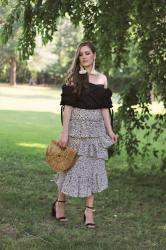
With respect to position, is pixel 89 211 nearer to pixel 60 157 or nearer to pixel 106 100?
pixel 60 157

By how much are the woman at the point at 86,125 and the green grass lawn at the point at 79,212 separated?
19.0 inches

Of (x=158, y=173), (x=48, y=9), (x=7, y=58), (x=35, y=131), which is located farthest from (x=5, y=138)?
(x=7, y=58)

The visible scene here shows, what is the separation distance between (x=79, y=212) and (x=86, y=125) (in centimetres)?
127

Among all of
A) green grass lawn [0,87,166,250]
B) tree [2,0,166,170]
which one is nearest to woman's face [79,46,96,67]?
green grass lawn [0,87,166,250]

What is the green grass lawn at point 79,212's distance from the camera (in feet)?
17.6

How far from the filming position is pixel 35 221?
5980 millimetres

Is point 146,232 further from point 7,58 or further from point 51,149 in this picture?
point 7,58

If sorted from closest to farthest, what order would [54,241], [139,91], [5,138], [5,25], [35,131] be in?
1. [54,241]
2. [5,25]
3. [139,91]
4. [5,138]
5. [35,131]

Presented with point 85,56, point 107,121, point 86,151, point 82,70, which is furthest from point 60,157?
point 85,56

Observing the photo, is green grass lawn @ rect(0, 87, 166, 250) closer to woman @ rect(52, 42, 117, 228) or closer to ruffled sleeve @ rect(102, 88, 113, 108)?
woman @ rect(52, 42, 117, 228)

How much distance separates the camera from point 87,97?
18.9ft

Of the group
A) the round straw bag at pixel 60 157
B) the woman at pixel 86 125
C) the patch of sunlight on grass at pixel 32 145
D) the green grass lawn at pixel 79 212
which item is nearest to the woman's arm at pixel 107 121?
the woman at pixel 86 125

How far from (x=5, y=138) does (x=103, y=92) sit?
33.1 ft

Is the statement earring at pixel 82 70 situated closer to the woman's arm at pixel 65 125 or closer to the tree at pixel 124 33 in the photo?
the woman's arm at pixel 65 125
